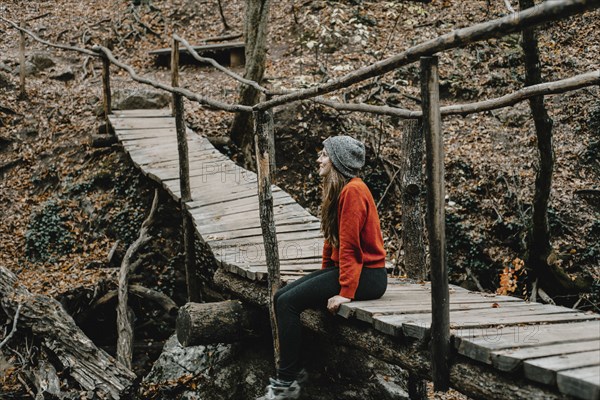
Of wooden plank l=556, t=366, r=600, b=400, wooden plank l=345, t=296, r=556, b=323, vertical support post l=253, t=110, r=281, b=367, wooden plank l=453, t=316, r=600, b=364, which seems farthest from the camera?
vertical support post l=253, t=110, r=281, b=367

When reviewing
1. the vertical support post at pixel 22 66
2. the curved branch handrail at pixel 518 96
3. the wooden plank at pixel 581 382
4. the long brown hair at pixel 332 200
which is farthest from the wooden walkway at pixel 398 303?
the vertical support post at pixel 22 66

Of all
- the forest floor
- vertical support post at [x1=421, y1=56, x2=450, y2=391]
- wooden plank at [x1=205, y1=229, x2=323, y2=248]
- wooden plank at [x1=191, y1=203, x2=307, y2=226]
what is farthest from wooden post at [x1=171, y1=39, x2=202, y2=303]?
vertical support post at [x1=421, y1=56, x2=450, y2=391]

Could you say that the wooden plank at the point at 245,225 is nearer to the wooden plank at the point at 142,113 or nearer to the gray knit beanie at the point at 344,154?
the gray knit beanie at the point at 344,154

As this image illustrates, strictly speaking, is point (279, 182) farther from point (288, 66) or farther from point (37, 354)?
point (37, 354)

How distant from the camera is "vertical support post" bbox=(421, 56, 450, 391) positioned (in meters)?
3.01

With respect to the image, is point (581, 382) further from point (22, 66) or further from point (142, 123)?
point (22, 66)

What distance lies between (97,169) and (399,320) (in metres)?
7.66

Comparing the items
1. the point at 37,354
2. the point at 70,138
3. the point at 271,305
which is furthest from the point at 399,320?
the point at 70,138

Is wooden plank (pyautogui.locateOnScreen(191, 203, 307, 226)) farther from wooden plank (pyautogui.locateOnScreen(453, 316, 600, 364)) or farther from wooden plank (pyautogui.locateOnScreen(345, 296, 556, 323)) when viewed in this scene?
wooden plank (pyautogui.locateOnScreen(453, 316, 600, 364))

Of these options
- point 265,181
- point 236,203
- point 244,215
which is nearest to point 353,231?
point 265,181

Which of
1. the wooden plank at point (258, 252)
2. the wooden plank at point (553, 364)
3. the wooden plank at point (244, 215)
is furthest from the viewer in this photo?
the wooden plank at point (244, 215)

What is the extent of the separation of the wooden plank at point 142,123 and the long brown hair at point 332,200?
6748 millimetres

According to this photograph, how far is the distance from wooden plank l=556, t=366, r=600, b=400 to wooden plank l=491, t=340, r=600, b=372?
0.74 ft

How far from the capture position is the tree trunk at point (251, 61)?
9445 millimetres
